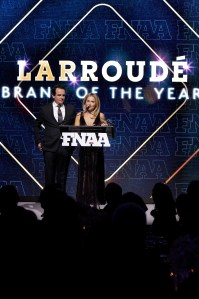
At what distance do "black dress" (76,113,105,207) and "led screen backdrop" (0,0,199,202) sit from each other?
72.1 inches

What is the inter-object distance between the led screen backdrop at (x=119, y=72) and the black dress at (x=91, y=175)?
6.01ft

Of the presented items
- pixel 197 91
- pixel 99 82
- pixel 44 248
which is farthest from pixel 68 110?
pixel 44 248

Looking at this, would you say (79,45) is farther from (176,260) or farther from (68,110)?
(176,260)

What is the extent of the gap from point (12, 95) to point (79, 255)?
250 inches

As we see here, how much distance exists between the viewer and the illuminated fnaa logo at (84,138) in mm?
6656

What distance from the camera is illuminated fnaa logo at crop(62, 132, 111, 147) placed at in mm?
6656

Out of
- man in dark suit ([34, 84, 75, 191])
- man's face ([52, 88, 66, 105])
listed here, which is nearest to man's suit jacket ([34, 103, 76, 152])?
man in dark suit ([34, 84, 75, 191])

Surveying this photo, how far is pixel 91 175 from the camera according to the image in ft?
23.1

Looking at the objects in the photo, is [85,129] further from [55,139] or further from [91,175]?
[55,139]

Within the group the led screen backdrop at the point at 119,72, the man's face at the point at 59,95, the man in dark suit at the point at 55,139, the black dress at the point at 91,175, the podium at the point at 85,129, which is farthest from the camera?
the led screen backdrop at the point at 119,72

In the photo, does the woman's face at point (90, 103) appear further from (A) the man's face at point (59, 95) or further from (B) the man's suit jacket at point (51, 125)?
(B) the man's suit jacket at point (51, 125)

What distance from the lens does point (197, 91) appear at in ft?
29.1

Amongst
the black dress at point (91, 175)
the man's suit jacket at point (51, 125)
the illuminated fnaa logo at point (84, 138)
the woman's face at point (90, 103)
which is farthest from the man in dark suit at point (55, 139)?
the illuminated fnaa logo at point (84, 138)

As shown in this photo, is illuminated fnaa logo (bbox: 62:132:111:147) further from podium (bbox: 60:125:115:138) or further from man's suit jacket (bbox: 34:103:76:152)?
man's suit jacket (bbox: 34:103:76:152)
